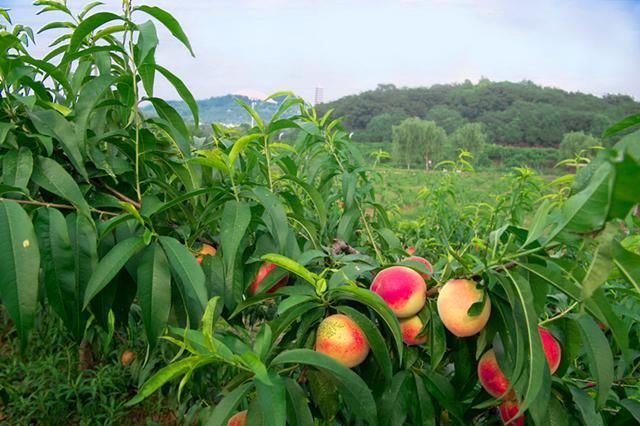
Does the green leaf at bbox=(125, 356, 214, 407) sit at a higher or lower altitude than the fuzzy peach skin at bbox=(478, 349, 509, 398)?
higher

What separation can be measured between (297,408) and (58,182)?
0.38m

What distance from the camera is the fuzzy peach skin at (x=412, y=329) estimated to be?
24.0 inches

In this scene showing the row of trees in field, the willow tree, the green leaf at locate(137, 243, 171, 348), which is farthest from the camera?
the willow tree

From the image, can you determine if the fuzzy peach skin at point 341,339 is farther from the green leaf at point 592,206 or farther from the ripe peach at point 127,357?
the ripe peach at point 127,357

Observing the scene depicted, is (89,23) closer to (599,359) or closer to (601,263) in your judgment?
(601,263)

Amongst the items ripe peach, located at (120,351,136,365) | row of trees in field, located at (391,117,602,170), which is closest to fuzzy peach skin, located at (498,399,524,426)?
ripe peach, located at (120,351,136,365)

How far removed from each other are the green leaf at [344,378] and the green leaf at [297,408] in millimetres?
33

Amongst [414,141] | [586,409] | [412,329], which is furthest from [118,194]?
[414,141]

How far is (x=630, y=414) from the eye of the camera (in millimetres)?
639

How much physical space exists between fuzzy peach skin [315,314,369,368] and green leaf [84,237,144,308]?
0.76 ft

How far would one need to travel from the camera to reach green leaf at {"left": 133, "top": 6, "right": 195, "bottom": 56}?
59cm

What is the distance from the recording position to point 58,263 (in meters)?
0.55

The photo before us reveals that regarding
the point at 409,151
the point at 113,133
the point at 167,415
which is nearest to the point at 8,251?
the point at 113,133

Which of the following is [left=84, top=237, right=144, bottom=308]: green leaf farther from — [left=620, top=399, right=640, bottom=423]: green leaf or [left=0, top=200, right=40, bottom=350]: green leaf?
[left=620, top=399, right=640, bottom=423]: green leaf
